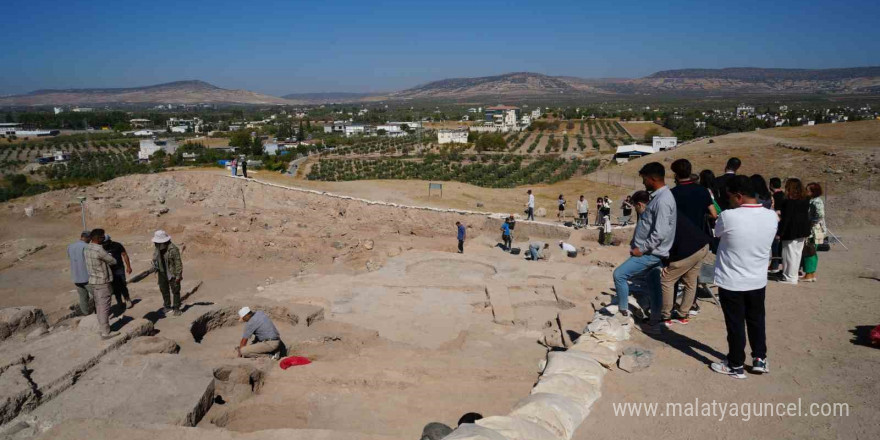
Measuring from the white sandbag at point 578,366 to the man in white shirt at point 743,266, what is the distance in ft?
4.07

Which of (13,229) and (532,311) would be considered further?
(13,229)

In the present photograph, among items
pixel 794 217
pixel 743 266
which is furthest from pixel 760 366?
pixel 794 217

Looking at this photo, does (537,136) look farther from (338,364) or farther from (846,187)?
(338,364)

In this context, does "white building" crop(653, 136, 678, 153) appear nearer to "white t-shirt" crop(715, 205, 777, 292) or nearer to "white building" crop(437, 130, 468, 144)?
"white building" crop(437, 130, 468, 144)

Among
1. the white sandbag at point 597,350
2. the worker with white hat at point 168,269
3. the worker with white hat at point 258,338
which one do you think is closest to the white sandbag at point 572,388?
the white sandbag at point 597,350

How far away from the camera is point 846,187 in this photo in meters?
21.5

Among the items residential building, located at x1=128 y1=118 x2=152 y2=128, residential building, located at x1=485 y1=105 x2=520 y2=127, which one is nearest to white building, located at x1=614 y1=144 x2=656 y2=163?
residential building, located at x1=485 y1=105 x2=520 y2=127

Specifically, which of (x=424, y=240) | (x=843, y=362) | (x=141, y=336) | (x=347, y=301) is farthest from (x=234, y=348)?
(x=424, y=240)

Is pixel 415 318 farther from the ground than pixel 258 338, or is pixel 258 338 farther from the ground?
pixel 258 338

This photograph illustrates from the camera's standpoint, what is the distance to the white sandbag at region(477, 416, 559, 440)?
407 cm

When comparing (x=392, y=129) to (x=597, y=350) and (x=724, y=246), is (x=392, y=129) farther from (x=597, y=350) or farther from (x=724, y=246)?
(x=724, y=246)

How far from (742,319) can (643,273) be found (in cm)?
140

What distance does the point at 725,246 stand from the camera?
189 inches

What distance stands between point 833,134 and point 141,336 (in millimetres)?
41593
